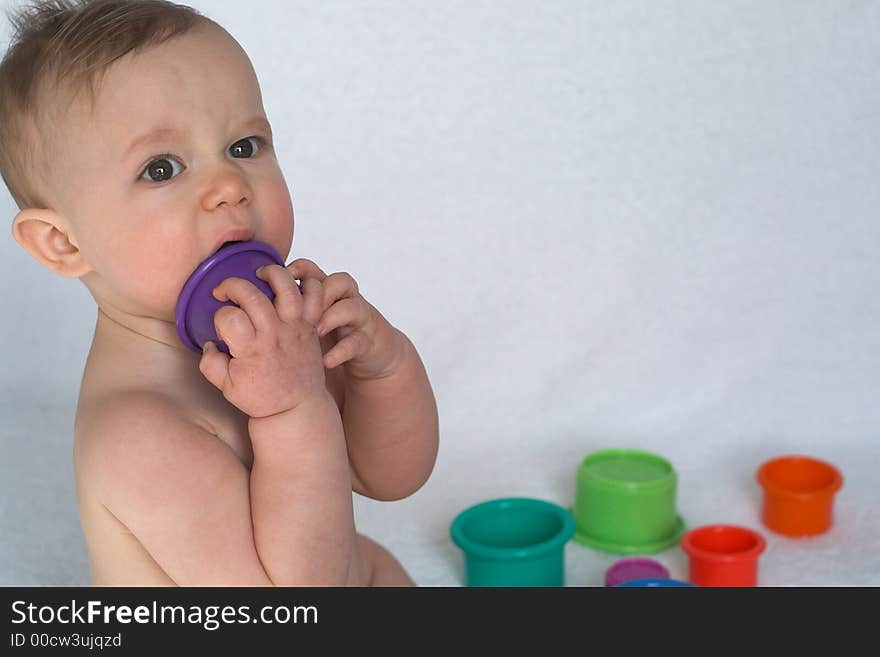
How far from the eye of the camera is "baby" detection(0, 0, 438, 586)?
133 cm

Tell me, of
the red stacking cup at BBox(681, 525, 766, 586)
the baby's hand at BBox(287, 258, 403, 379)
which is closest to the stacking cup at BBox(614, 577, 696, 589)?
the red stacking cup at BBox(681, 525, 766, 586)

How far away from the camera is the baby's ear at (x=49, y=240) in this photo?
1401 mm

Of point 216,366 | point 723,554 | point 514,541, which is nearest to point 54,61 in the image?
point 216,366

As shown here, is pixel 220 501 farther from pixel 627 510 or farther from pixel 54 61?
pixel 627 510

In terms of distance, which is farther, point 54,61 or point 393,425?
point 393,425

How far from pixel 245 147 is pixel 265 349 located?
0.84 feet

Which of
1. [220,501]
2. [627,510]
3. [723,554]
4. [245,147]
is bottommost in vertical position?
[220,501]

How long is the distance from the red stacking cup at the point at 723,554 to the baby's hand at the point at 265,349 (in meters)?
0.79

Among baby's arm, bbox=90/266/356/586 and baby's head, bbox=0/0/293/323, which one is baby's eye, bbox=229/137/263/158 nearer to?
baby's head, bbox=0/0/293/323

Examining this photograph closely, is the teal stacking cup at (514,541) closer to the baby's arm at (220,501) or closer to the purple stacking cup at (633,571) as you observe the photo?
the purple stacking cup at (633,571)

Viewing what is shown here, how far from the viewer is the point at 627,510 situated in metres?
2.05

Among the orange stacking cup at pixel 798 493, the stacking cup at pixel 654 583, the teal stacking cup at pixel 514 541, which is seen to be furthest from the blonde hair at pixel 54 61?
the orange stacking cup at pixel 798 493
